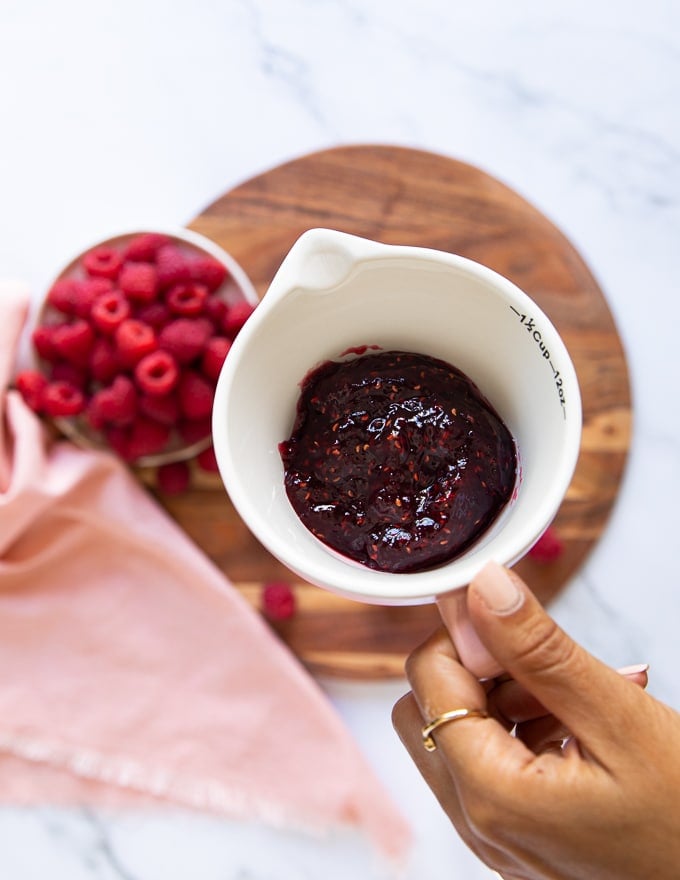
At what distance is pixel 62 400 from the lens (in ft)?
3.65

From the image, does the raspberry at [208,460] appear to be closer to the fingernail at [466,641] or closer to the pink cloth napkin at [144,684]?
the pink cloth napkin at [144,684]

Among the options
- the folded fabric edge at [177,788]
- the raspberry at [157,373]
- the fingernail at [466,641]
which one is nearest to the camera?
the fingernail at [466,641]

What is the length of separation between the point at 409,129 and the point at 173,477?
0.56m

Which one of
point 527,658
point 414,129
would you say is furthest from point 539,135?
point 527,658

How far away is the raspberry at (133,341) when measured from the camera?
1080 mm

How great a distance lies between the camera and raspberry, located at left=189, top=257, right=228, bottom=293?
1.09 metres

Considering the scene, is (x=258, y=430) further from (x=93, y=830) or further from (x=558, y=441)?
A: (x=93, y=830)

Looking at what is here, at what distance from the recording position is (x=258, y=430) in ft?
2.33

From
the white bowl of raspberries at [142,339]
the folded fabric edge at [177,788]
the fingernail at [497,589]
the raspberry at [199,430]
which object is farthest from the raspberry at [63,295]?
the fingernail at [497,589]

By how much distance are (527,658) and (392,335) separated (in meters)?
0.29

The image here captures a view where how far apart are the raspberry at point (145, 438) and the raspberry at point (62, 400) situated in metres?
0.07

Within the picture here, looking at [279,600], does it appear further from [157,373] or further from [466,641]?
[466,641]

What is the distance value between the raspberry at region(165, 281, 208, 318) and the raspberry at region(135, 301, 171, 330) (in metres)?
0.01

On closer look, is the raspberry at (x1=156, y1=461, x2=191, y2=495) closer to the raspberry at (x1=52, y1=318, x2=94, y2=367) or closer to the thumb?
the raspberry at (x1=52, y1=318, x2=94, y2=367)
